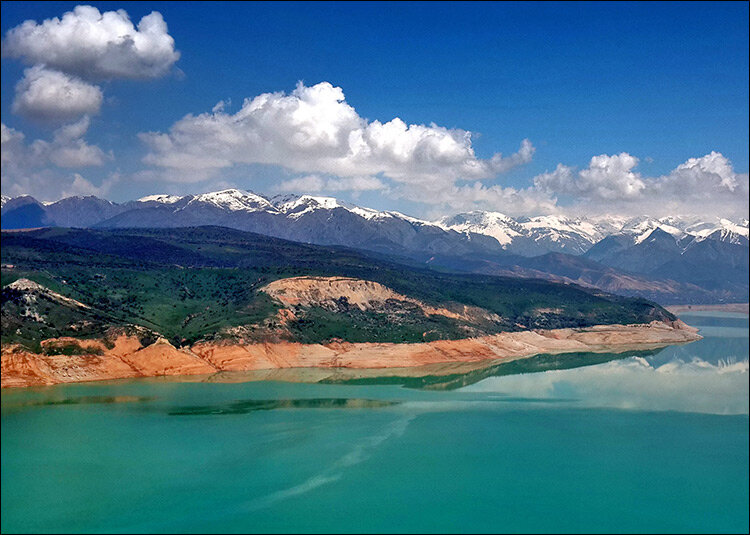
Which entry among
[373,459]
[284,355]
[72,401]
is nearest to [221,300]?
[284,355]

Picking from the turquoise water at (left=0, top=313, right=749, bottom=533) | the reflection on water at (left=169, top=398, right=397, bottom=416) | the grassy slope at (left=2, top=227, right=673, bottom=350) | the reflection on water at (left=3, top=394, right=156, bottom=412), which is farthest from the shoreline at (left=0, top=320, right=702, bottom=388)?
the reflection on water at (left=169, top=398, right=397, bottom=416)

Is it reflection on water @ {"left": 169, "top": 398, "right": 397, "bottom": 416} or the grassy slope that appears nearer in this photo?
reflection on water @ {"left": 169, "top": 398, "right": 397, "bottom": 416}

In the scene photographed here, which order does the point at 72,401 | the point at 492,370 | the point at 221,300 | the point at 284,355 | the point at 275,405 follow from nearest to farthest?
1. the point at 72,401
2. the point at 275,405
3. the point at 284,355
4. the point at 492,370
5. the point at 221,300

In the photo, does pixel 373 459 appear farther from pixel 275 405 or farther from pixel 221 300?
pixel 221 300

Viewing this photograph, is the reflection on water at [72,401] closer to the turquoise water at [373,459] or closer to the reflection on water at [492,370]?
the turquoise water at [373,459]

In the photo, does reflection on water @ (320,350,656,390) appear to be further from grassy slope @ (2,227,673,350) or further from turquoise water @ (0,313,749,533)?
grassy slope @ (2,227,673,350)

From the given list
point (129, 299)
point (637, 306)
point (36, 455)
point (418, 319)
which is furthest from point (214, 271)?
point (637, 306)

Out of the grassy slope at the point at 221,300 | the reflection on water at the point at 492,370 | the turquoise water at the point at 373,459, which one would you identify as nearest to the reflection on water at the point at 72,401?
the turquoise water at the point at 373,459
